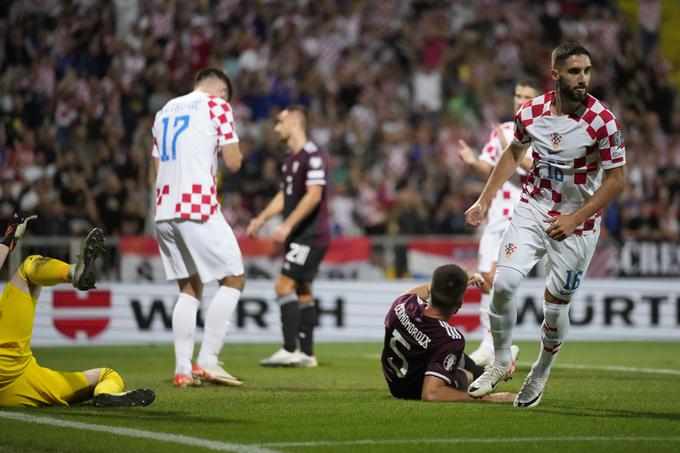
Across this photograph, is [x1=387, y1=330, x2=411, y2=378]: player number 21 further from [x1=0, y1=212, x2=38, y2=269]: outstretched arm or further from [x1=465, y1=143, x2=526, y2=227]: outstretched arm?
[x1=0, y1=212, x2=38, y2=269]: outstretched arm

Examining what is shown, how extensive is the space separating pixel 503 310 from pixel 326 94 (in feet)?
46.9

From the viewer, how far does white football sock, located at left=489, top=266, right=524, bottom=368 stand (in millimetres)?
7820

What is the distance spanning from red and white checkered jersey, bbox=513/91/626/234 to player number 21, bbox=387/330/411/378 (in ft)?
4.38

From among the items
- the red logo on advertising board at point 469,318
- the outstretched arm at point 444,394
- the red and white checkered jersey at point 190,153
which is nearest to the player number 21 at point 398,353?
the outstretched arm at point 444,394

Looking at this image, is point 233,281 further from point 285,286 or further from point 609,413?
point 609,413

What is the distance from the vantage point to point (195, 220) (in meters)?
9.81

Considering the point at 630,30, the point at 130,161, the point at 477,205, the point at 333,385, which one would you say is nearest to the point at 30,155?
the point at 130,161

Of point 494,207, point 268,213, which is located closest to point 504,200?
point 494,207

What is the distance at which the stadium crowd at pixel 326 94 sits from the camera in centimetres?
1883

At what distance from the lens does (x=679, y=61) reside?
26.5 m

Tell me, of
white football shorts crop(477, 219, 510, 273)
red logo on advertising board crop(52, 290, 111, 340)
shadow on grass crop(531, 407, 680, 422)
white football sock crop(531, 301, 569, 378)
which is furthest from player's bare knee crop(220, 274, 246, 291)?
red logo on advertising board crop(52, 290, 111, 340)

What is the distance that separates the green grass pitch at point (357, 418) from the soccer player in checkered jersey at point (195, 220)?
41 centimetres

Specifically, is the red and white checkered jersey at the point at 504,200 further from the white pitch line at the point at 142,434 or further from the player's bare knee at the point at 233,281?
the white pitch line at the point at 142,434

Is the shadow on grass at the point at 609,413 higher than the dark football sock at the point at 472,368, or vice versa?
the dark football sock at the point at 472,368
